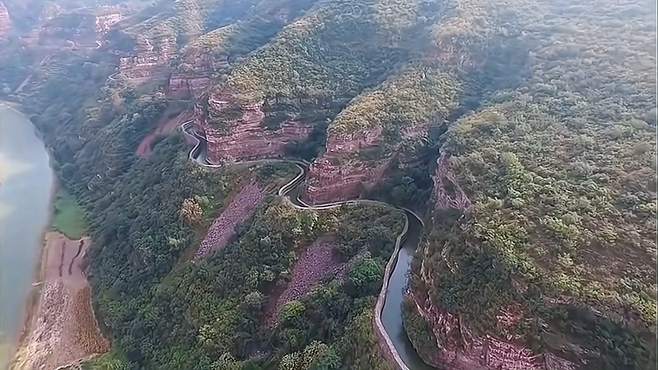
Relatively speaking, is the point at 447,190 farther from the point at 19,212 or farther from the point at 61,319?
the point at 19,212

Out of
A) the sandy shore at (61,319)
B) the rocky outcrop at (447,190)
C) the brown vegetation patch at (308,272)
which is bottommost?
the sandy shore at (61,319)

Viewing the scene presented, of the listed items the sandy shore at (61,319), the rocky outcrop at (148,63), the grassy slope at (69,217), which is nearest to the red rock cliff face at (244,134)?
the sandy shore at (61,319)

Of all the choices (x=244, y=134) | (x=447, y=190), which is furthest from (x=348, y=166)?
(x=244, y=134)

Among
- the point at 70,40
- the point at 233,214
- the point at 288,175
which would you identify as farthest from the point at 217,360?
the point at 70,40

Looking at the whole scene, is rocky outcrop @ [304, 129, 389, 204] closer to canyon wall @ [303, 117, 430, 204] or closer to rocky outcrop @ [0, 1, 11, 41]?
canyon wall @ [303, 117, 430, 204]

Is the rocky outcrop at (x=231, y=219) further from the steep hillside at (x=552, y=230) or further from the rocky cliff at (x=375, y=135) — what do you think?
the steep hillside at (x=552, y=230)

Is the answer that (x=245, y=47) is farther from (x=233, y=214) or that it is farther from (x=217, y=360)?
(x=217, y=360)
